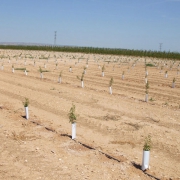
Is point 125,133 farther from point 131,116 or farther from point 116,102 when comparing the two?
point 116,102

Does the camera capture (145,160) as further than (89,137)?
No

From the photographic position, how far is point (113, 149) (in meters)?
5.83

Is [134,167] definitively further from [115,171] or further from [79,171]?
[79,171]

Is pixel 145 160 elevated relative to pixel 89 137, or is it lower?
elevated

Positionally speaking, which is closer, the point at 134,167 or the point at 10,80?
the point at 134,167

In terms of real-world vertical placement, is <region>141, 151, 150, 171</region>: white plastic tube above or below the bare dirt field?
above

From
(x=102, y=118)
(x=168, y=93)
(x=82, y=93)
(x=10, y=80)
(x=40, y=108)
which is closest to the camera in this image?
(x=102, y=118)

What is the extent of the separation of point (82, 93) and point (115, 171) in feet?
24.1

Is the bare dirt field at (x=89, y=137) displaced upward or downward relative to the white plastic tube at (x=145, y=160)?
downward

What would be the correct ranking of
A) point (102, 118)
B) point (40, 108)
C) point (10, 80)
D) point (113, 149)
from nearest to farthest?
point (113, 149)
point (102, 118)
point (40, 108)
point (10, 80)

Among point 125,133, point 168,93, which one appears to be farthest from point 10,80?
point 125,133

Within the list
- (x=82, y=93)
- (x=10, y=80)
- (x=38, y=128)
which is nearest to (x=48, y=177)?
(x=38, y=128)

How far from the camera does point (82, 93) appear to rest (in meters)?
11.9

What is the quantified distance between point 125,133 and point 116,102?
3.49 meters
